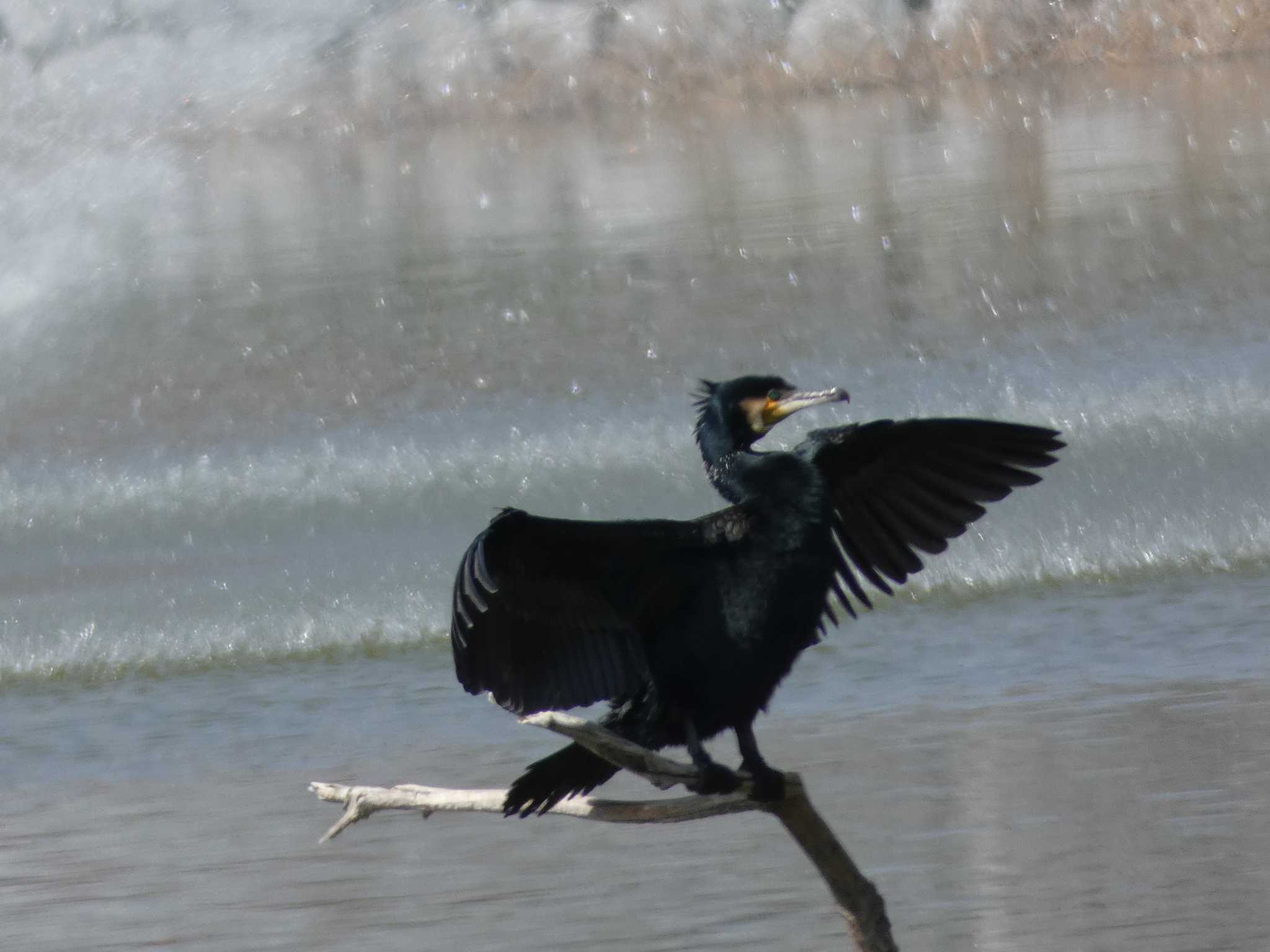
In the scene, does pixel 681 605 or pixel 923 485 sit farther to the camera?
pixel 923 485

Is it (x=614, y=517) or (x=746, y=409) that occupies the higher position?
(x=746, y=409)

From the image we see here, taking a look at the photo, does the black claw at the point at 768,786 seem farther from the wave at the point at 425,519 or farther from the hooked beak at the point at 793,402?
the wave at the point at 425,519

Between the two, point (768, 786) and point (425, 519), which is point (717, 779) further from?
point (425, 519)

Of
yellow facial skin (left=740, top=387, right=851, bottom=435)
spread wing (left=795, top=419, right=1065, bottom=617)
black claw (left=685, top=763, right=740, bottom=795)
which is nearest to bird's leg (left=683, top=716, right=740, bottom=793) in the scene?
black claw (left=685, top=763, right=740, bottom=795)

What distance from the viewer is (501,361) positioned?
10.8m

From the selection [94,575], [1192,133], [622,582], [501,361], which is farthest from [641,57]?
[622,582]

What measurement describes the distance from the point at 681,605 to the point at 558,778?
1.01 feet

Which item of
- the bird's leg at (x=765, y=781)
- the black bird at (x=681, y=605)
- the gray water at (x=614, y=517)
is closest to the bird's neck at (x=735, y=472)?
the black bird at (x=681, y=605)

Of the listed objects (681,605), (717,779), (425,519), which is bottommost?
(425,519)

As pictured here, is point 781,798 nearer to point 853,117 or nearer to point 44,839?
point 44,839

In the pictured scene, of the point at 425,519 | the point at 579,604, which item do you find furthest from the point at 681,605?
the point at 425,519

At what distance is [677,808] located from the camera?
2.93 meters

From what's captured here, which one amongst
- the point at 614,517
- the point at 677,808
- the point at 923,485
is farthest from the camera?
the point at 614,517

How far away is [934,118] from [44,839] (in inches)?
685
